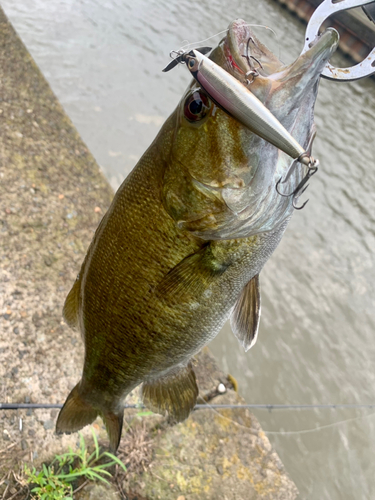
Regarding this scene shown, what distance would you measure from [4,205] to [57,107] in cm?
149

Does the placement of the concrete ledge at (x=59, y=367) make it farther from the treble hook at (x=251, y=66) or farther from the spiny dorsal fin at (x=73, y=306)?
the treble hook at (x=251, y=66)

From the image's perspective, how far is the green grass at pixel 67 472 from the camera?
73.4 inches

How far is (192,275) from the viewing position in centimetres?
118

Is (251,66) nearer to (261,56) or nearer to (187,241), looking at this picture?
(261,56)

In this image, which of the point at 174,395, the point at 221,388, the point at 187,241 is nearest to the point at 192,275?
the point at 187,241

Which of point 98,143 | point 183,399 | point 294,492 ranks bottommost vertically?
point 98,143

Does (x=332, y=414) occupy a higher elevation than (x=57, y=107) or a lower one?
lower

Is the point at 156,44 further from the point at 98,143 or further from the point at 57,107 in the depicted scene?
the point at 57,107

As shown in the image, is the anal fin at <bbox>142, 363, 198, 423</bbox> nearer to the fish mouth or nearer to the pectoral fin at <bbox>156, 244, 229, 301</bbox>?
the pectoral fin at <bbox>156, 244, 229, 301</bbox>

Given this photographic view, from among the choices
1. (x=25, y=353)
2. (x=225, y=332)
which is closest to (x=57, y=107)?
(x=25, y=353)

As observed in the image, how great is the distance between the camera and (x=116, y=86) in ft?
20.6

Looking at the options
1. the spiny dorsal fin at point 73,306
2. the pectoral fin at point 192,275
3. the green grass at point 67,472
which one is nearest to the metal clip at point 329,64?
the pectoral fin at point 192,275

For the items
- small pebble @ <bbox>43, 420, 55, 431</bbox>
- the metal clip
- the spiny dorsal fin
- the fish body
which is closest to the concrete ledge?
small pebble @ <bbox>43, 420, 55, 431</bbox>

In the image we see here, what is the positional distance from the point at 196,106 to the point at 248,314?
0.72 meters
